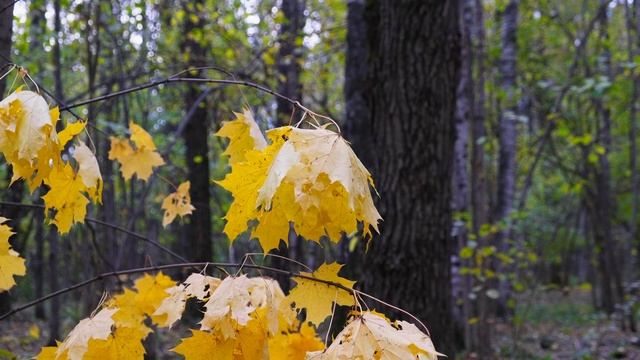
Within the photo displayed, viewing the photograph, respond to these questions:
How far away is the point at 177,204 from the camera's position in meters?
2.46

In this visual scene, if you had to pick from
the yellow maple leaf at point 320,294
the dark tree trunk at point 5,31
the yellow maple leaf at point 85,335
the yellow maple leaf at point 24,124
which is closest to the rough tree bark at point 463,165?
the dark tree trunk at point 5,31

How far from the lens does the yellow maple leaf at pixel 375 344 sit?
4.14ft

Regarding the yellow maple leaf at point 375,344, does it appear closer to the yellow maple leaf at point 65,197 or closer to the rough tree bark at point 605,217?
the yellow maple leaf at point 65,197

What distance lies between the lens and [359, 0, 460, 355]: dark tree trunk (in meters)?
3.52

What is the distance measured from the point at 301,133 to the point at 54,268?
4.07m

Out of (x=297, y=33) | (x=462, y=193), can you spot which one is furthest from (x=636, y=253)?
(x=297, y=33)

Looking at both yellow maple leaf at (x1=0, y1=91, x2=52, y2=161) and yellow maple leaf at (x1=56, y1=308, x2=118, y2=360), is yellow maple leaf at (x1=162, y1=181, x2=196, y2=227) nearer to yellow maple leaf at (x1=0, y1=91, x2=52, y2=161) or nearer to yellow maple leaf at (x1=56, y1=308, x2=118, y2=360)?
yellow maple leaf at (x1=56, y1=308, x2=118, y2=360)

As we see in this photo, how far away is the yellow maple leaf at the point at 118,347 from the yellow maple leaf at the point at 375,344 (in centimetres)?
63

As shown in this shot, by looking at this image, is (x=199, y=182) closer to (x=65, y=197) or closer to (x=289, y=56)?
(x=289, y=56)

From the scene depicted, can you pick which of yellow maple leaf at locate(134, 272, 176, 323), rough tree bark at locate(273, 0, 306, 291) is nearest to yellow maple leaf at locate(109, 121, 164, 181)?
yellow maple leaf at locate(134, 272, 176, 323)

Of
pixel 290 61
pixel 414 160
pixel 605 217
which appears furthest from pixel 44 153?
pixel 605 217

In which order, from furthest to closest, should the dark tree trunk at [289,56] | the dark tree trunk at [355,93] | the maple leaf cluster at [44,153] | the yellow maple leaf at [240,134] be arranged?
the dark tree trunk at [289,56] → the dark tree trunk at [355,93] → the yellow maple leaf at [240,134] → the maple leaf cluster at [44,153]

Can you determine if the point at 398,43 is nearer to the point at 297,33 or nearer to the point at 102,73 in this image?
the point at 297,33

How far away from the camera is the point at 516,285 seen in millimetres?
6555
